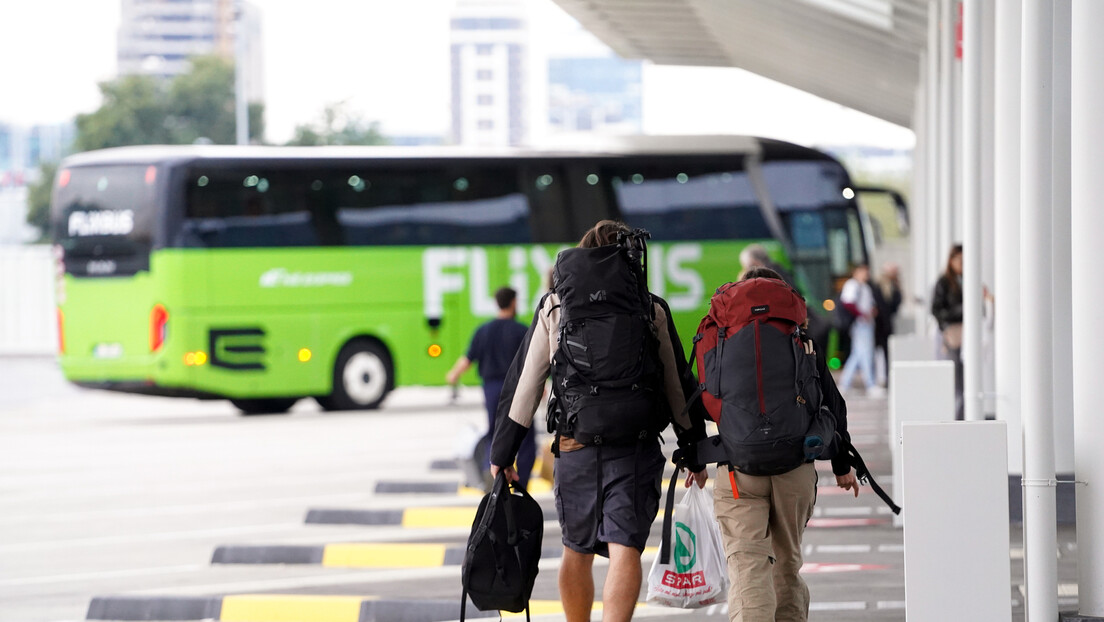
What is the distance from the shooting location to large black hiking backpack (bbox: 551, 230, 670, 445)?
6082 mm

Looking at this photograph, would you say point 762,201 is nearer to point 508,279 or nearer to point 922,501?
point 508,279

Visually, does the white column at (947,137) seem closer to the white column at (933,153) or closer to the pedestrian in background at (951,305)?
the white column at (933,153)

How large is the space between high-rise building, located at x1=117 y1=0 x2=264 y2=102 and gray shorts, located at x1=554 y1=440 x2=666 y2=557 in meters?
177

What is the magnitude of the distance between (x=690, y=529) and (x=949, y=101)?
9.99 m

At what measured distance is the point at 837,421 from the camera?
6043mm

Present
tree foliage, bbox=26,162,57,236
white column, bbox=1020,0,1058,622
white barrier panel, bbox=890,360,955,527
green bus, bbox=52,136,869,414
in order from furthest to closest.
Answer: tree foliage, bbox=26,162,57,236 < green bus, bbox=52,136,869,414 < white barrier panel, bbox=890,360,955,527 < white column, bbox=1020,0,1058,622

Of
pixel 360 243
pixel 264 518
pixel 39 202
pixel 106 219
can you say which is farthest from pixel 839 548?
pixel 39 202

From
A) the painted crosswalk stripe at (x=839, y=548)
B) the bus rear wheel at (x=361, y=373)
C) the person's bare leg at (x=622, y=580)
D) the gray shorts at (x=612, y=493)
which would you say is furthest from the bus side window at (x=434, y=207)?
the person's bare leg at (x=622, y=580)

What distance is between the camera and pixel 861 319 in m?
22.8

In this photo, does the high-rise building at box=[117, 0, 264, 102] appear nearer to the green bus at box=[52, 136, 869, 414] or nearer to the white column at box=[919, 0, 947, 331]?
the green bus at box=[52, 136, 869, 414]

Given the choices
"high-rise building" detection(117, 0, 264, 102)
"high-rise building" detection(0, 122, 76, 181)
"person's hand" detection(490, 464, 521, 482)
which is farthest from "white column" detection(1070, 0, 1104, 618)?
"high-rise building" detection(117, 0, 264, 102)

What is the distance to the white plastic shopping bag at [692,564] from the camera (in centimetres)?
617

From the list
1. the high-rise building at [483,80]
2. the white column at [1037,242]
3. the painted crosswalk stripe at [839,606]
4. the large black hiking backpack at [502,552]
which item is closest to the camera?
the large black hiking backpack at [502,552]

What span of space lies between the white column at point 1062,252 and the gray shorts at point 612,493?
3.58 m
